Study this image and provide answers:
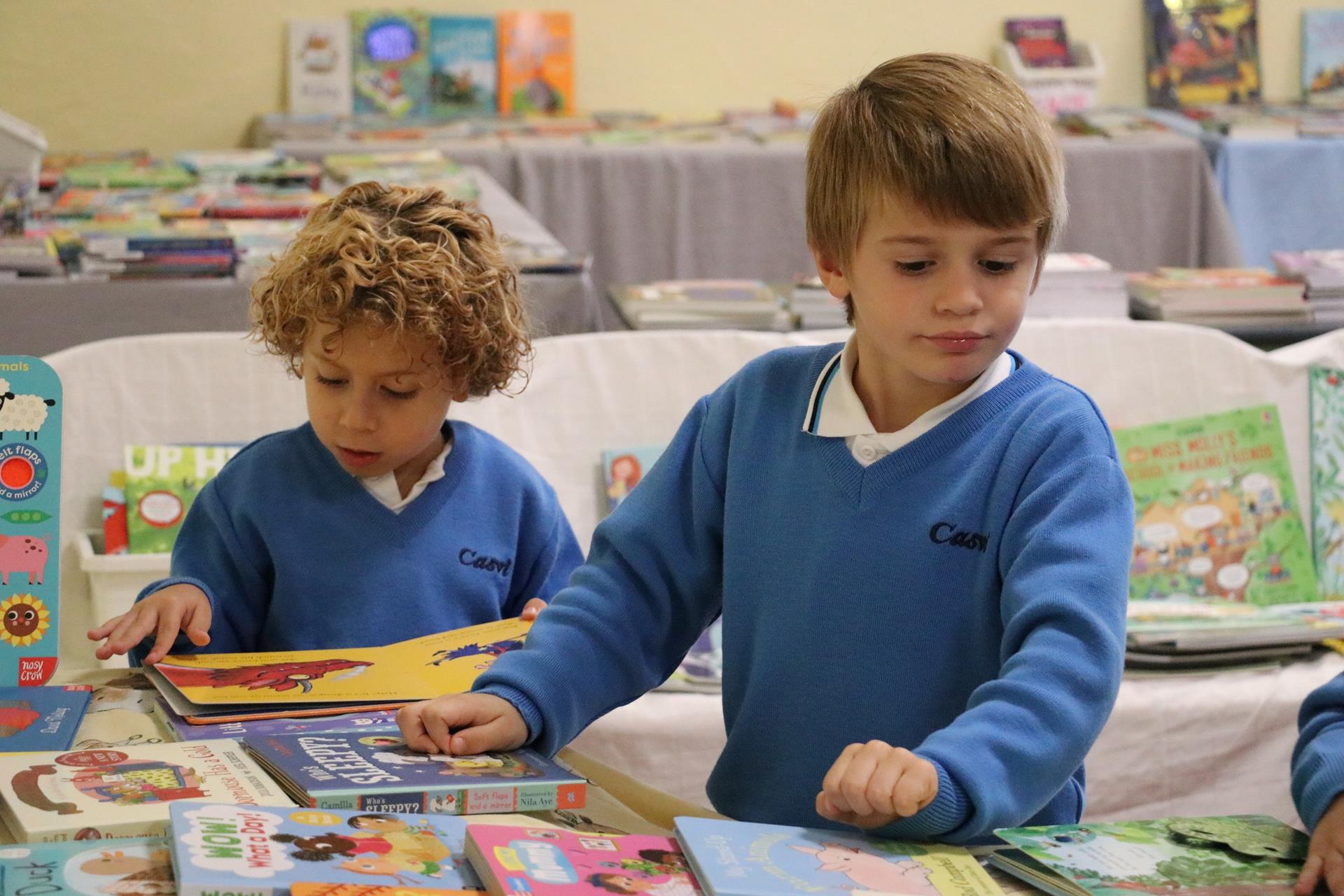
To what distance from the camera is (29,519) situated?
4.29 ft

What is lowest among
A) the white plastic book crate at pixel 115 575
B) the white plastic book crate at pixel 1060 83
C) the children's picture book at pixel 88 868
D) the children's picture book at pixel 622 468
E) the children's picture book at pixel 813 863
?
the white plastic book crate at pixel 115 575

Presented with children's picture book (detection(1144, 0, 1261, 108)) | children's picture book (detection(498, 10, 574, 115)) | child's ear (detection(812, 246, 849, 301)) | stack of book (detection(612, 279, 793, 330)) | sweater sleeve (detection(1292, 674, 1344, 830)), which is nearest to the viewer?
sweater sleeve (detection(1292, 674, 1344, 830))

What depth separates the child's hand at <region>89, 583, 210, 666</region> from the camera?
4.46 ft

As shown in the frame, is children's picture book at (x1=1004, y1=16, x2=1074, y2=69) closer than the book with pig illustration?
No

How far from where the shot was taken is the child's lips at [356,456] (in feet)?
4.92

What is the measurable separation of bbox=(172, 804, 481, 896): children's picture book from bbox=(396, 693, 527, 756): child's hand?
14 centimetres

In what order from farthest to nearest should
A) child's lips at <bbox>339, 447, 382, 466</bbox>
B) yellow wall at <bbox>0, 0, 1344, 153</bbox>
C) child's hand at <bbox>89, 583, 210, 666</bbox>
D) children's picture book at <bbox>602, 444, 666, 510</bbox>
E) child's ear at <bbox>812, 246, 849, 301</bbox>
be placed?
1. yellow wall at <bbox>0, 0, 1344, 153</bbox>
2. children's picture book at <bbox>602, 444, 666, 510</bbox>
3. child's lips at <bbox>339, 447, 382, 466</bbox>
4. child's hand at <bbox>89, 583, 210, 666</bbox>
5. child's ear at <bbox>812, 246, 849, 301</bbox>

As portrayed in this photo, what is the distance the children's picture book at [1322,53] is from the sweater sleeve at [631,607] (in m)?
5.21

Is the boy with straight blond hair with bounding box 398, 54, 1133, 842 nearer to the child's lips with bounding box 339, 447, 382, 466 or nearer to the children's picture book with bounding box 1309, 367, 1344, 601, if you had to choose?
the child's lips with bounding box 339, 447, 382, 466

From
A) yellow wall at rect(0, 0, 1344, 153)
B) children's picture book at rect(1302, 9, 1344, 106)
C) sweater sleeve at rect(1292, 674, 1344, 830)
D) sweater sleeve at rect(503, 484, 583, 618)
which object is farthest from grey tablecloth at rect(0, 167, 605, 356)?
children's picture book at rect(1302, 9, 1344, 106)

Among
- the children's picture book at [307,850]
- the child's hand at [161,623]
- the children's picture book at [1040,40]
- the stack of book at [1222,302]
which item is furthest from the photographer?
the children's picture book at [1040,40]

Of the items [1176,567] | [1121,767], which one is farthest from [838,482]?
[1176,567]

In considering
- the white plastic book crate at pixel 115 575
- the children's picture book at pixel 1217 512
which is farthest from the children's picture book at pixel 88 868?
the children's picture book at pixel 1217 512

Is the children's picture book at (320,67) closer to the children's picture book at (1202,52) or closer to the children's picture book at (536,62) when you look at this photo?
the children's picture book at (536,62)
